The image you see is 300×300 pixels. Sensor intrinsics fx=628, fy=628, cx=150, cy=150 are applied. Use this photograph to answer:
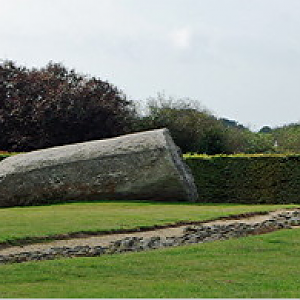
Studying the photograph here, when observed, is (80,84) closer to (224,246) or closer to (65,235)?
(65,235)

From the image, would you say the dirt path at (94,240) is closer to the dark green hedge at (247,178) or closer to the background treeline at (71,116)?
the dark green hedge at (247,178)

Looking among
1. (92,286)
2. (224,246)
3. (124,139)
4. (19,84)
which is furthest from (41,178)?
(19,84)

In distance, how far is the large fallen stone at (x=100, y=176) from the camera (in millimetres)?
23453

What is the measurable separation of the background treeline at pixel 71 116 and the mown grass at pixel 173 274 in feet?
83.3

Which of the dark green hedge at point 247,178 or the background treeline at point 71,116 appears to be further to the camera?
the background treeline at point 71,116

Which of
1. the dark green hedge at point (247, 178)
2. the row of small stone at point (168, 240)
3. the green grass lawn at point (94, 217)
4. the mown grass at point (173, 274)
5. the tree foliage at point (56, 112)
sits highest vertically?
the tree foliage at point (56, 112)

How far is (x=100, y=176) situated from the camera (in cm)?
2369

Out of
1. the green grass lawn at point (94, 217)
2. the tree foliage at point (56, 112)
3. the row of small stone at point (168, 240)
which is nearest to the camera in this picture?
the row of small stone at point (168, 240)

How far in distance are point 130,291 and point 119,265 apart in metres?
2.45

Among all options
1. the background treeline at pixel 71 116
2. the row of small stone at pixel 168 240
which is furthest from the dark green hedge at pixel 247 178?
the background treeline at pixel 71 116

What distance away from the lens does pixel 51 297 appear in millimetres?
7828

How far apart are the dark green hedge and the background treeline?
458 inches

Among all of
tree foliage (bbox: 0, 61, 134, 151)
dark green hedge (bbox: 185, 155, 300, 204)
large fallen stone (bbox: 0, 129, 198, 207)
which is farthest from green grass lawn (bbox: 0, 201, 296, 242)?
tree foliage (bbox: 0, 61, 134, 151)

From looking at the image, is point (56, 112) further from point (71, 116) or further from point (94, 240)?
point (94, 240)
